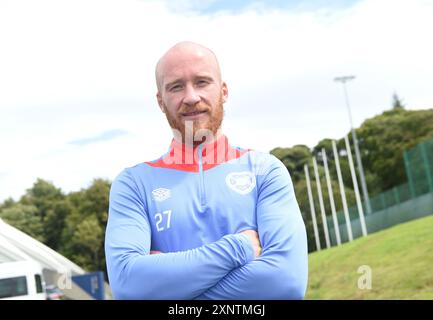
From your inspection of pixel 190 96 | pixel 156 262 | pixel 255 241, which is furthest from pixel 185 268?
pixel 190 96

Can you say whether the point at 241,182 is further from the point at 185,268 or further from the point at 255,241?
the point at 185,268

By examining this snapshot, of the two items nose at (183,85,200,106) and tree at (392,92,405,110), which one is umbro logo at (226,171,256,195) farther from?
tree at (392,92,405,110)

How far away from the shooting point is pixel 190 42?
1586 millimetres

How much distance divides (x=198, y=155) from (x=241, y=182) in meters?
0.13

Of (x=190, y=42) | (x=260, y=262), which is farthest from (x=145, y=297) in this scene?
(x=190, y=42)

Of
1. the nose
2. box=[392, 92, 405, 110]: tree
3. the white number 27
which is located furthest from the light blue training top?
box=[392, 92, 405, 110]: tree

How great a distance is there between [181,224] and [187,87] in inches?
13.2

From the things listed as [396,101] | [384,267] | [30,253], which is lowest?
[384,267]

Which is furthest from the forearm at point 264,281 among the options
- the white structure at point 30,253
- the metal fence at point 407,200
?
the metal fence at point 407,200

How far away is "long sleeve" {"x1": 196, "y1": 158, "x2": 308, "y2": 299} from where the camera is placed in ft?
5.04

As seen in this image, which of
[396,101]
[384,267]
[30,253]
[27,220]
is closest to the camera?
[384,267]

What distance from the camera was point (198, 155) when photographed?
163 cm

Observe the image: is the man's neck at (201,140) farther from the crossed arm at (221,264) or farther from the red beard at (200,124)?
the crossed arm at (221,264)

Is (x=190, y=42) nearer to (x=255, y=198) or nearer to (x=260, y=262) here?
(x=255, y=198)
